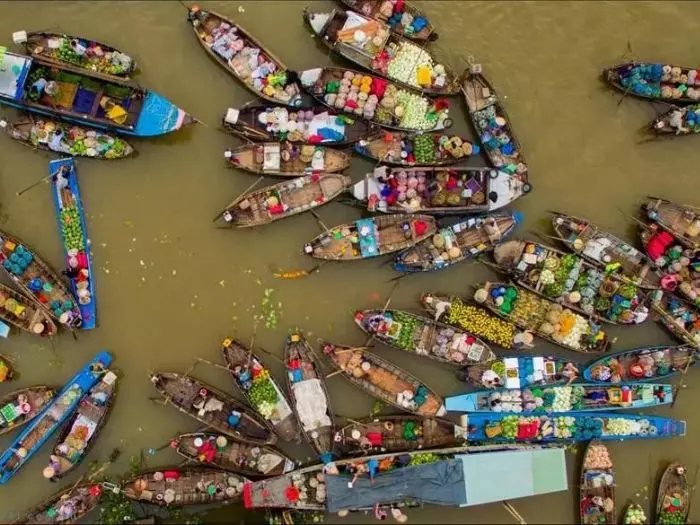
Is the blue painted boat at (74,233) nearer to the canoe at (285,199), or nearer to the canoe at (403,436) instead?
the canoe at (285,199)

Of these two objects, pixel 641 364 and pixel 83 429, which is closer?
pixel 83 429

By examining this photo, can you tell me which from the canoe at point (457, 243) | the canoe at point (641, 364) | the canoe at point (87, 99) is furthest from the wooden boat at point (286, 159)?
the canoe at point (641, 364)

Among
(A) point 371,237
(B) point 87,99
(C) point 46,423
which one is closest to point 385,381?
(A) point 371,237

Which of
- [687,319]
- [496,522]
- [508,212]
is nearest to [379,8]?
[508,212]

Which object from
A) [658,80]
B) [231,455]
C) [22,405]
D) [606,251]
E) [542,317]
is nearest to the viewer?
[22,405]

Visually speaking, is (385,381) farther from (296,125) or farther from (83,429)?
(83,429)

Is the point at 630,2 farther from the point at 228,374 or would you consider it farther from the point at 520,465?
the point at 228,374

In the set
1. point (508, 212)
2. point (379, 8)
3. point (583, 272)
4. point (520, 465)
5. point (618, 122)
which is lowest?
point (520, 465)
